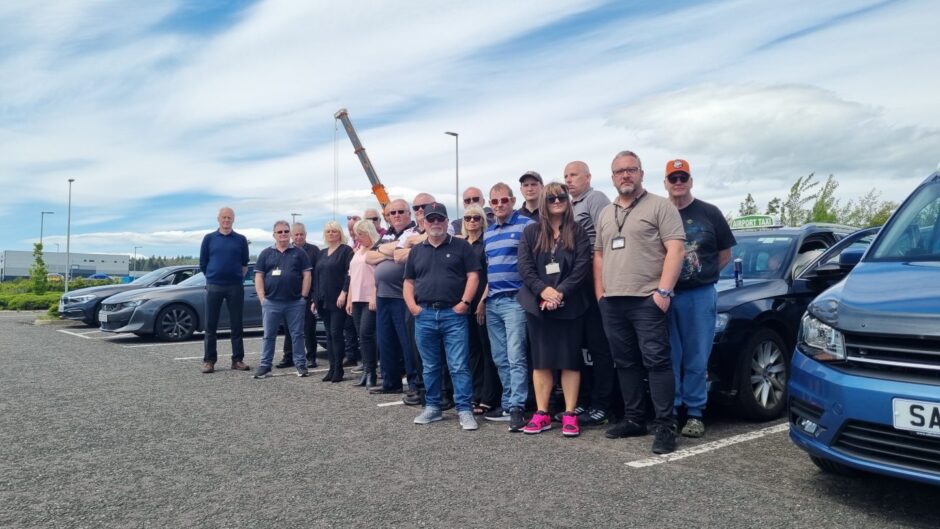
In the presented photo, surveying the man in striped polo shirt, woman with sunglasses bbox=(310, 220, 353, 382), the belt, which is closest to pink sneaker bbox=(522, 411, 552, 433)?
the man in striped polo shirt

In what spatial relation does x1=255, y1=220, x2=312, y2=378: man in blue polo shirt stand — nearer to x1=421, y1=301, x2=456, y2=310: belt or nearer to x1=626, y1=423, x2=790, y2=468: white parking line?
x1=421, y1=301, x2=456, y2=310: belt

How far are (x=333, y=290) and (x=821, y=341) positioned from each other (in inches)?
224

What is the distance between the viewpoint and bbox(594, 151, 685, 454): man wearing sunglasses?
4766 millimetres

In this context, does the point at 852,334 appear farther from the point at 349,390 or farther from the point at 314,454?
the point at 349,390

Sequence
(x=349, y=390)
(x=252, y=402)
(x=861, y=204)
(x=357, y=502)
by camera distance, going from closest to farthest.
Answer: (x=357, y=502), (x=252, y=402), (x=349, y=390), (x=861, y=204)

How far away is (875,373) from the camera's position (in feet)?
10.8

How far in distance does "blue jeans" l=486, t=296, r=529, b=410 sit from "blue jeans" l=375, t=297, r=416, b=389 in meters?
1.35

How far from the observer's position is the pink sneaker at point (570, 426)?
5.21 m

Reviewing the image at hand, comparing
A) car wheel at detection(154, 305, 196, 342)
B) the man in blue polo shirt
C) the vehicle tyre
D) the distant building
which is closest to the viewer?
the vehicle tyre

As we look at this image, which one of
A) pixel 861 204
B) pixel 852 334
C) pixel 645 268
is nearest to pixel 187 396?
pixel 645 268

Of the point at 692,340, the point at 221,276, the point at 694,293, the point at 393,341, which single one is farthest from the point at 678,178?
the point at 221,276

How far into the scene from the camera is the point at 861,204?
24.1 m

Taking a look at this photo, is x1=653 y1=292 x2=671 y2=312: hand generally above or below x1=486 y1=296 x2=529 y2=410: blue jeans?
above

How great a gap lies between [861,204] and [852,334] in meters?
23.8
